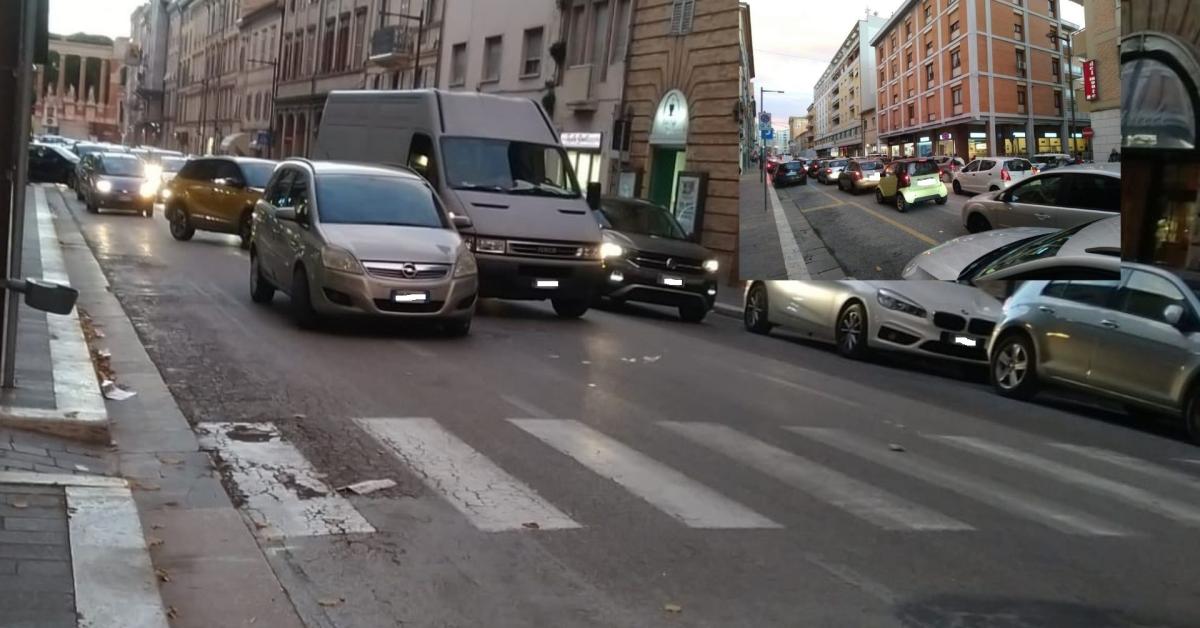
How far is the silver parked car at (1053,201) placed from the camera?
5.40 m

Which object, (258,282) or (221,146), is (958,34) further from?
(221,146)

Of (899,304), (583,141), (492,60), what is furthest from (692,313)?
(492,60)

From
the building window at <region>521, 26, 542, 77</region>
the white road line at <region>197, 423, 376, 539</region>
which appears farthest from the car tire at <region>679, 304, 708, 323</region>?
the building window at <region>521, 26, 542, 77</region>

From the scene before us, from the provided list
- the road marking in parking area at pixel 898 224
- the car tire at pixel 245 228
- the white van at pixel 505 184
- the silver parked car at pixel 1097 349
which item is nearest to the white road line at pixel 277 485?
the road marking in parking area at pixel 898 224

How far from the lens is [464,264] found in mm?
13656

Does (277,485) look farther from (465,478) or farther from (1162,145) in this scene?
(1162,145)

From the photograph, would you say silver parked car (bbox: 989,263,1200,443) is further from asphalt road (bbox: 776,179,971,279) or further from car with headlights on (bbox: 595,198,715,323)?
car with headlights on (bbox: 595,198,715,323)

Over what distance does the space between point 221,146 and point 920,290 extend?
57.6 metres

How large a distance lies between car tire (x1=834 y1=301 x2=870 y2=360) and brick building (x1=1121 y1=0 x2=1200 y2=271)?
35.3ft

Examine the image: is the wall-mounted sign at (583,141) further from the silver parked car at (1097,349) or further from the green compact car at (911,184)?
the green compact car at (911,184)

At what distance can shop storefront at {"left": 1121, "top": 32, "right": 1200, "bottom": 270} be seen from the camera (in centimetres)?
426

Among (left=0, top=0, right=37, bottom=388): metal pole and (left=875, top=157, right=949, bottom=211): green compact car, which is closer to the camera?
(left=875, top=157, right=949, bottom=211): green compact car

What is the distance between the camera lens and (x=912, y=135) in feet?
23.0

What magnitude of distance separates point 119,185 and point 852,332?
23.0m
